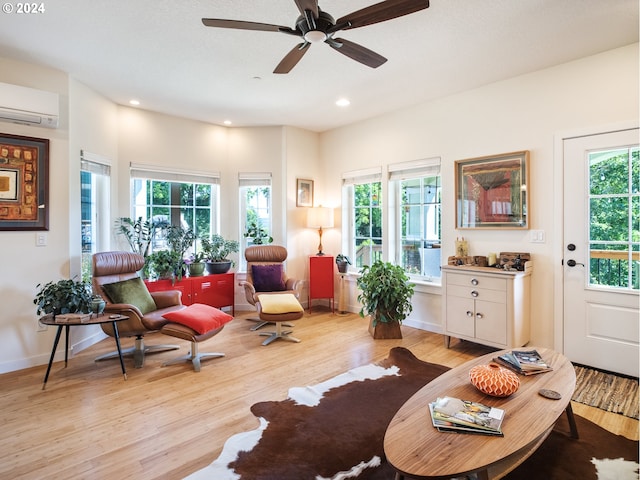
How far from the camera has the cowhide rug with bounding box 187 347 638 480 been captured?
1.76m

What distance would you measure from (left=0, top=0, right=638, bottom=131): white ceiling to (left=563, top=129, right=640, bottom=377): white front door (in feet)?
3.06

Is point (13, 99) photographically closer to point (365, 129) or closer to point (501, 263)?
point (365, 129)

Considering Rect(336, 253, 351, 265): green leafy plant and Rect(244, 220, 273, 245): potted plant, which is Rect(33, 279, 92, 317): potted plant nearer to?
Rect(244, 220, 273, 245): potted plant

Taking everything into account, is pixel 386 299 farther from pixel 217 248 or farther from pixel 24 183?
pixel 24 183

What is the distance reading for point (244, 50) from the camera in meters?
2.96

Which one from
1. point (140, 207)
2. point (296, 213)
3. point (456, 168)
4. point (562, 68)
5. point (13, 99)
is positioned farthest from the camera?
point (296, 213)

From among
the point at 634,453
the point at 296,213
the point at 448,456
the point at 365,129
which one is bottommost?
the point at 634,453

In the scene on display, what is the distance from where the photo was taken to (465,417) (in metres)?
1.50

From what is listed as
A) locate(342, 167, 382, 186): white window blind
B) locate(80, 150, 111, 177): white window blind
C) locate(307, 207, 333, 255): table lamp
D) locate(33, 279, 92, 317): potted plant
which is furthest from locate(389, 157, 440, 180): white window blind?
locate(33, 279, 92, 317): potted plant

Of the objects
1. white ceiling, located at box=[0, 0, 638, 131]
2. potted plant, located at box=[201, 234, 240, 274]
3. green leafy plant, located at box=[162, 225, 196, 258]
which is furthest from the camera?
potted plant, located at box=[201, 234, 240, 274]

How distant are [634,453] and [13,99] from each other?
5.11m

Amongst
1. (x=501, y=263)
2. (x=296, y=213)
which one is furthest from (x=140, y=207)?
(x=501, y=263)

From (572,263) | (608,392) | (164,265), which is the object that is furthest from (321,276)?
(608,392)

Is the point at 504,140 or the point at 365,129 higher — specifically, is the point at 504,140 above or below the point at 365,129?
below
